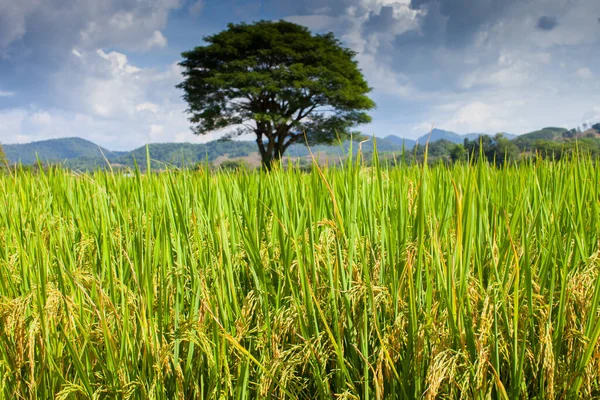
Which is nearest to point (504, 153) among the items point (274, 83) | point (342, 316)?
point (342, 316)

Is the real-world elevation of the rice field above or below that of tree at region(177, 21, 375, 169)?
below

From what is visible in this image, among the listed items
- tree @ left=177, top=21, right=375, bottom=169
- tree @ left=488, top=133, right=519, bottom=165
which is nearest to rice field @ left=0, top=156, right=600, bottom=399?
tree @ left=488, top=133, right=519, bottom=165

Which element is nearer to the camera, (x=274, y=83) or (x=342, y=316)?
(x=342, y=316)

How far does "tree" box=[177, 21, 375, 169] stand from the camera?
1136 inches

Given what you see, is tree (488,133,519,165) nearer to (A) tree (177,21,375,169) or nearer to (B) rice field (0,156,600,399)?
(B) rice field (0,156,600,399)

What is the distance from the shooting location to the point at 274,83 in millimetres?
28156

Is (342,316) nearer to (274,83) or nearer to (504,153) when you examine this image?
(504,153)

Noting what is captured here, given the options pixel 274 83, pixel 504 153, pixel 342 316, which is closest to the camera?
pixel 342 316

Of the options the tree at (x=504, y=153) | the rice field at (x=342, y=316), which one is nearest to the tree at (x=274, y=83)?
the tree at (x=504, y=153)

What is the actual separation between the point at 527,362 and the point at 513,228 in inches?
20.1

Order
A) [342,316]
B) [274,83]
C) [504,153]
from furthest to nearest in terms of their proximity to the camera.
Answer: [274,83]
[504,153]
[342,316]

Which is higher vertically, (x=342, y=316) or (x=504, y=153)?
(x=504, y=153)

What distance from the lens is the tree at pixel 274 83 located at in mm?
28859

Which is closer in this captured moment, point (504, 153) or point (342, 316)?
point (342, 316)
